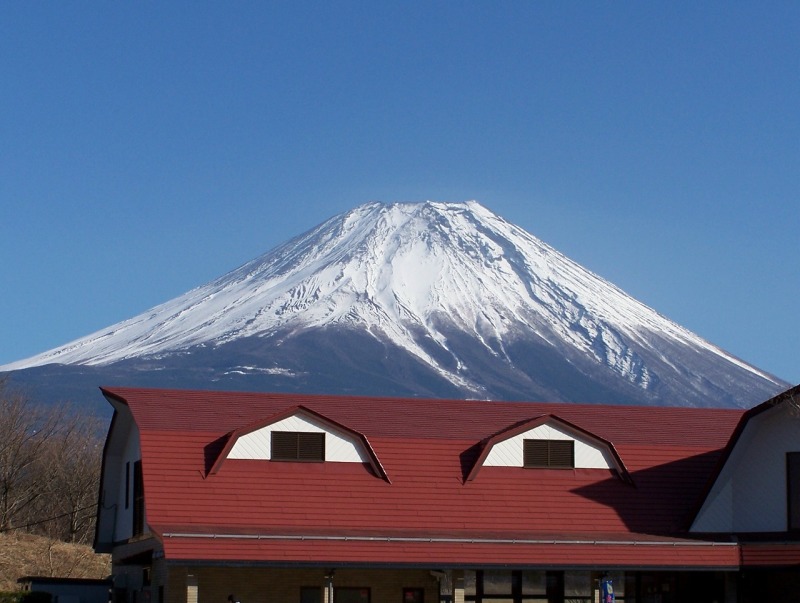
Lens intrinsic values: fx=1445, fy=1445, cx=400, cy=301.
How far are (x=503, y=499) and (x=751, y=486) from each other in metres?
5.79

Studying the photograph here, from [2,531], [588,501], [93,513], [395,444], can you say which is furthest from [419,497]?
[93,513]

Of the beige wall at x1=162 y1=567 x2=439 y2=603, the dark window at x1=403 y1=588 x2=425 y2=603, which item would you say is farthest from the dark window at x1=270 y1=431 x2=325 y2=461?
the dark window at x1=403 y1=588 x2=425 y2=603

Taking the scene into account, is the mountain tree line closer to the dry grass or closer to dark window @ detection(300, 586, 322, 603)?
the dry grass

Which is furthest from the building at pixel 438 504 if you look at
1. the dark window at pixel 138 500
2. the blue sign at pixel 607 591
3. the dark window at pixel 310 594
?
the blue sign at pixel 607 591

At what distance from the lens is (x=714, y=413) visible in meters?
40.4

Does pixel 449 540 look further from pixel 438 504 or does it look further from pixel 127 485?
pixel 127 485

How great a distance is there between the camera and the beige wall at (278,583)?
31.6m

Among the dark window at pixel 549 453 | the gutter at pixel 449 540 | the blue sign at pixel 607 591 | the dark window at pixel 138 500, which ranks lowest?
the blue sign at pixel 607 591

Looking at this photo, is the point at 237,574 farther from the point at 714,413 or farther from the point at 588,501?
the point at 714,413

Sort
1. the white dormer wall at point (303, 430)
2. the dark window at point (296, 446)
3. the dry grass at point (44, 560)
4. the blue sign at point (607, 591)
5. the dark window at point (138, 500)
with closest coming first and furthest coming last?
the blue sign at point (607, 591) < the white dormer wall at point (303, 430) < the dark window at point (296, 446) < the dark window at point (138, 500) < the dry grass at point (44, 560)

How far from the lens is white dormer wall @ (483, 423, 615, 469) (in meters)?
35.6

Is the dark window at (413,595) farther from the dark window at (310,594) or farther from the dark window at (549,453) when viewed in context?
the dark window at (549,453)

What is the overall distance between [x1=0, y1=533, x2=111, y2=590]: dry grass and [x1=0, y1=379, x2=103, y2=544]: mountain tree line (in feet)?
16.0

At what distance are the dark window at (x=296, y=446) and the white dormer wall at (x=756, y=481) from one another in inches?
357
